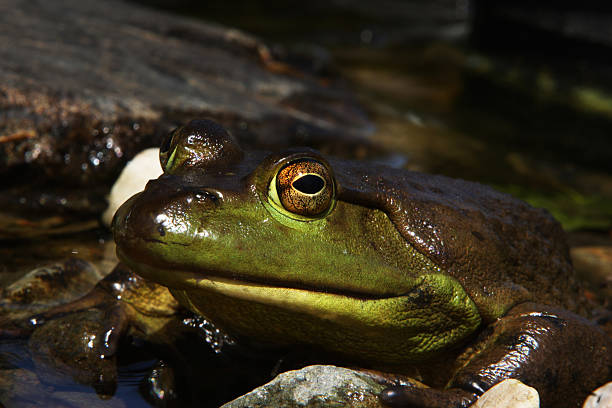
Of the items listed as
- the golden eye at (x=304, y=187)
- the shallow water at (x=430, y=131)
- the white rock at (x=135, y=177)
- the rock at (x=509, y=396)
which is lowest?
the shallow water at (x=430, y=131)

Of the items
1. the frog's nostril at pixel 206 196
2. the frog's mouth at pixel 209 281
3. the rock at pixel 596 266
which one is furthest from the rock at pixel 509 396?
the rock at pixel 596 266

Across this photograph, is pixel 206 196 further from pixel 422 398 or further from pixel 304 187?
pixel 422 398

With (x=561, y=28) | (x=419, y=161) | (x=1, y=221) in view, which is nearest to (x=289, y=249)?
→ (x=1, y=221)

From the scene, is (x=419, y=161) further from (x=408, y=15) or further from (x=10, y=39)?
(x=408, y=15)

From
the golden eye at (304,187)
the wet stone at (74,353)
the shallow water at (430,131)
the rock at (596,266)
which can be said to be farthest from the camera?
the rock at (596,266)

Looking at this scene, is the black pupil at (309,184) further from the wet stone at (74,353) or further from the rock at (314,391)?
the wet stone at (74,353)

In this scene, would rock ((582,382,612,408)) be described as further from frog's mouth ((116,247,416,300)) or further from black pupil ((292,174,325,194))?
black pupil ((292,174,325,194))

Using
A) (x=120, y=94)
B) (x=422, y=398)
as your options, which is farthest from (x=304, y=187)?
(x=120, y=94)
